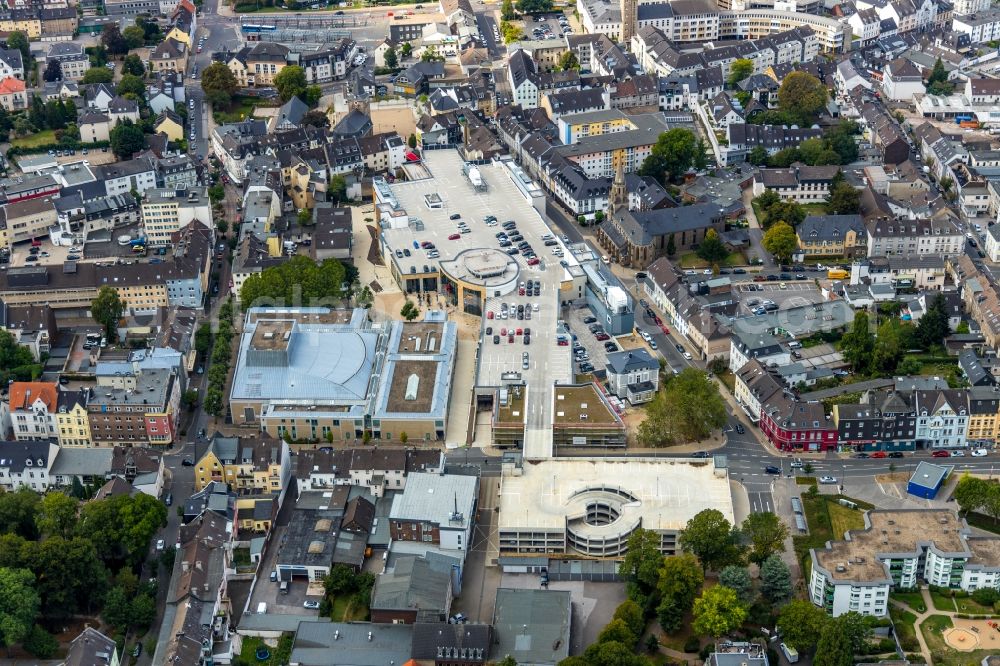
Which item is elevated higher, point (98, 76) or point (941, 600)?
point (98, 76)

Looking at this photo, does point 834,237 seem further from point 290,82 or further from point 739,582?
point 290,82

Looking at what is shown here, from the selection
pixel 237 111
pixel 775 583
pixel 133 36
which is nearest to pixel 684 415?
pixel 775 583

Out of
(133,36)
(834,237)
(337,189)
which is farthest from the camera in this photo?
(133,36)

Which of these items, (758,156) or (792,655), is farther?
(758,156)

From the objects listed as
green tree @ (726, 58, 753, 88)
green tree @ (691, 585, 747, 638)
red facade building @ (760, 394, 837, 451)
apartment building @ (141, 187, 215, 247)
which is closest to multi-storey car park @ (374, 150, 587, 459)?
red facade building @ (760, 394, 837, 451)

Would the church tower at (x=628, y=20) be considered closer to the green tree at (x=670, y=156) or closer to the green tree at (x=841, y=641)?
the green tree at (x=670, y=156)

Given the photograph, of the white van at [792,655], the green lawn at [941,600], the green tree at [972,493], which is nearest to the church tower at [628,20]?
the green tree at [972,493]

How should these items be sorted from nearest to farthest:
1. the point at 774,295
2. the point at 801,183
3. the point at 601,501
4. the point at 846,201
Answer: the point at 601,501 < the point at 774,295 < the point at 846,201 < the point at 801,183
